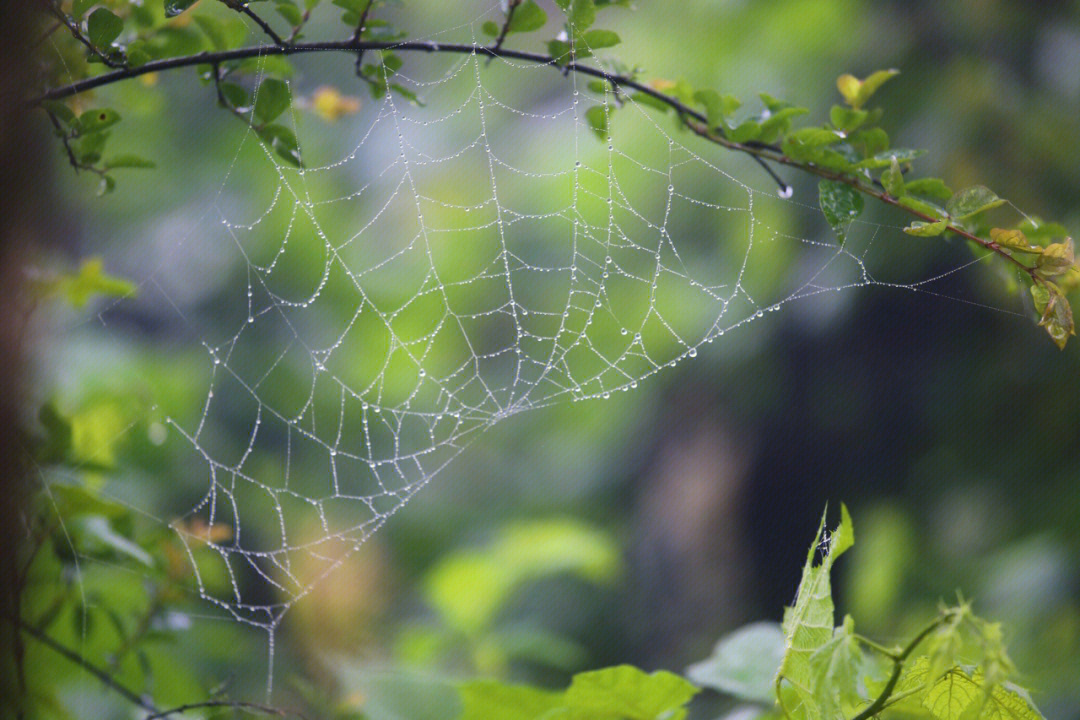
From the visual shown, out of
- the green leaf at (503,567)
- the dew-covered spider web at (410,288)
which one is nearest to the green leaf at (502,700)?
the green leaf at (503,567)

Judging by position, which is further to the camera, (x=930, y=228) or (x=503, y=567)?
(x=503, y=567)

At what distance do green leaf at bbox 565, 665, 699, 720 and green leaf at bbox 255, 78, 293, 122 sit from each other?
357 millimetres

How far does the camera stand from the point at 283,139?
1.64 ft

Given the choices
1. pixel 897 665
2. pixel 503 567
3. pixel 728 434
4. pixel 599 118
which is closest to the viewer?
pixel 897 665

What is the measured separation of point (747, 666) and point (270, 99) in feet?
1.53

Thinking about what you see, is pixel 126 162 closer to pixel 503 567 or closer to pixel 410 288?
pixel 503 567

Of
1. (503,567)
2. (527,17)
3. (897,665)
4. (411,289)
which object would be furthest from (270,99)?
(411,289)

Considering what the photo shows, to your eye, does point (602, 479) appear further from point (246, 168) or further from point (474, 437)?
point (246, 168)

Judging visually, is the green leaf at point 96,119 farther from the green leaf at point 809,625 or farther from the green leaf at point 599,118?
the green leaf at point 809,625

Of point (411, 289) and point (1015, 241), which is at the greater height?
point (411, 289)

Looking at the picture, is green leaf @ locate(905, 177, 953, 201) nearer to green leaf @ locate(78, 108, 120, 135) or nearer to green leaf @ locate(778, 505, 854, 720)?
green leaf @ locate(778, 505, 854, 720)

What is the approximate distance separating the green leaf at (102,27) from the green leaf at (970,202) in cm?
43

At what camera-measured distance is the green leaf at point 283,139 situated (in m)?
0.50

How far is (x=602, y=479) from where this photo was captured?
1727mm
